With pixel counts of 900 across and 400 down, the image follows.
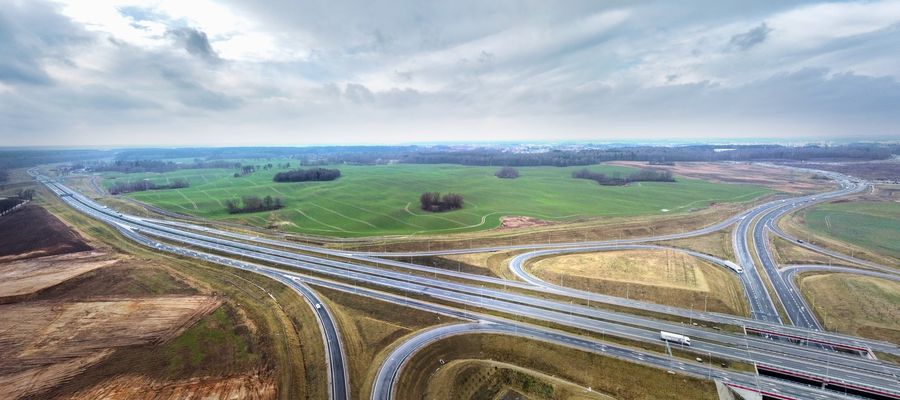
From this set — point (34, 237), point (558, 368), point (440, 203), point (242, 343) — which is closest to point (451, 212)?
point (440, 203)

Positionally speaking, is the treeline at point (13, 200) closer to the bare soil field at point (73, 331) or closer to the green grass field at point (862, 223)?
the bare soil field at point (73, 331)

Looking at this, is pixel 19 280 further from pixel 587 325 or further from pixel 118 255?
pixel 587 325

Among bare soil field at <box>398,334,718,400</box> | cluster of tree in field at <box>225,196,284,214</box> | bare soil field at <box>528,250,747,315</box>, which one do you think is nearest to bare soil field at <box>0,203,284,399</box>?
bare soil field at <box>398,334,718,400</box>

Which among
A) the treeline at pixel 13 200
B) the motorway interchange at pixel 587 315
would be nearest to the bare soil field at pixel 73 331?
the motorway interchange at pixel 587 315

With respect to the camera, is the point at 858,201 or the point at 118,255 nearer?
the point at 118,255

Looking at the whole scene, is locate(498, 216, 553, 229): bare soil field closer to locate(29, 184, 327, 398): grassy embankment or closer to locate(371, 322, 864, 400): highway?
locate(371, 322, 864, 400): highway

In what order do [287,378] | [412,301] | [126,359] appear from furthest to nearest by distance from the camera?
[412,301], [126,359], [287,378]

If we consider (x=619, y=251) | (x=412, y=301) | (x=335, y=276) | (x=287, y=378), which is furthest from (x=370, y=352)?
(x=619, y=251)
